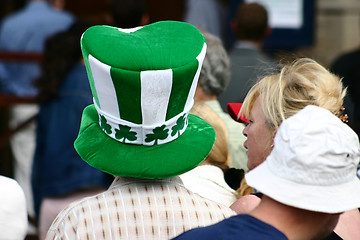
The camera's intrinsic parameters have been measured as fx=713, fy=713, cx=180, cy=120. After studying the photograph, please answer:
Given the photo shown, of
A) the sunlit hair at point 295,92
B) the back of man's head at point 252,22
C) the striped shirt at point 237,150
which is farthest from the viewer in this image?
the back of man's head at point 252,22

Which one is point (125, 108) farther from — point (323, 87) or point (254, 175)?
point (323, 87)

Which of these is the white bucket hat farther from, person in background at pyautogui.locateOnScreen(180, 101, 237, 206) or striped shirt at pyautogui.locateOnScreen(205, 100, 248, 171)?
striped shirt at pyautogui.locateOnScreen(205, 100, 248, 171)

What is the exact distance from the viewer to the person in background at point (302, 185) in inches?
66.8

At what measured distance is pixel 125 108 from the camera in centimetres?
217

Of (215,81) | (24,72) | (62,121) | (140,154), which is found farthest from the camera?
(24,72)

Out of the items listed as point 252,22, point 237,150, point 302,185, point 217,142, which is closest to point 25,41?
point 252,22

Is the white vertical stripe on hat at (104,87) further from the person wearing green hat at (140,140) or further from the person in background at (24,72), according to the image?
the person in background at (24,72)

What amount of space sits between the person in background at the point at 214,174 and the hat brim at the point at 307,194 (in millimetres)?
933

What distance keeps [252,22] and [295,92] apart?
2.88 m

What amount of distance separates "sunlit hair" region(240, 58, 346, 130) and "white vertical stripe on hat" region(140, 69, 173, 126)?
0.38 meters

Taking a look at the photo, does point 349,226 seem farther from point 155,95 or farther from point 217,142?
point 155,95

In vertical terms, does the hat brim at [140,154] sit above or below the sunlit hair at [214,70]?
above

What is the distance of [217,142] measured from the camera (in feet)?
9.55

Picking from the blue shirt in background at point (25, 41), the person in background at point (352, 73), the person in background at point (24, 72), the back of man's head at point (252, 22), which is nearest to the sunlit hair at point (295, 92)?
the person in background at point (352, 73)
